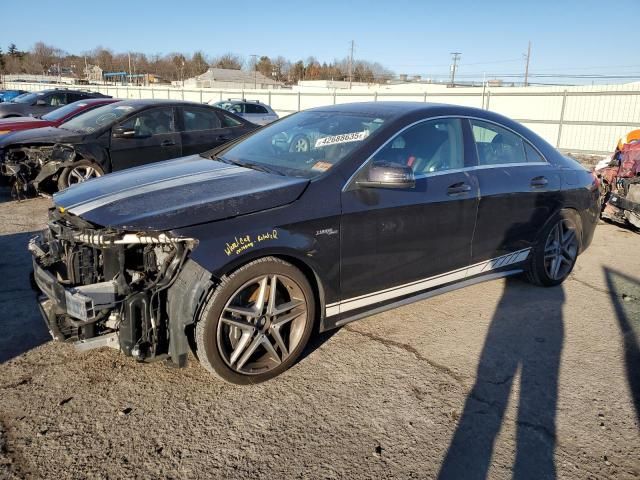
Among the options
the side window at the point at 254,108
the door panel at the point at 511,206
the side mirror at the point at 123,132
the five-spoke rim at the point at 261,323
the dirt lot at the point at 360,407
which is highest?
the side window at the point at 254,108

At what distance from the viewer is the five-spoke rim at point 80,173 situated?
24.1 feet

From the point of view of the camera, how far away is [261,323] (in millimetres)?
3070

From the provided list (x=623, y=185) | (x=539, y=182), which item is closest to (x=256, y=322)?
(x=539, y=182)

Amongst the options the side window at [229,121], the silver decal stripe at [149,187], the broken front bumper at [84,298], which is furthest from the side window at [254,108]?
the broken front bumper at [84,298]

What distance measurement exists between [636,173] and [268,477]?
Result: 7.06 meters

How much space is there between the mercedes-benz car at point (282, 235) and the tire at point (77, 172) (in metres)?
3.89

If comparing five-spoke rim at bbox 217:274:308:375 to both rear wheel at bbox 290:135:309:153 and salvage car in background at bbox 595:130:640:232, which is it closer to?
rear wheel at bbox 290:135:309:153

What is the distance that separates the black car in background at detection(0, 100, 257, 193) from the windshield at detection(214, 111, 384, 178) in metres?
3.90

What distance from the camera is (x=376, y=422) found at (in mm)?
2805

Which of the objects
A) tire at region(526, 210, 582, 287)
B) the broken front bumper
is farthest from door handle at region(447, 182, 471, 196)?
the broken front bumper

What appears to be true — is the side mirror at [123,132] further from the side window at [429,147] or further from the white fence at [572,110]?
the white fence at [572,110]

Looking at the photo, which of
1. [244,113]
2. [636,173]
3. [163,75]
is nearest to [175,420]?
[636,173]

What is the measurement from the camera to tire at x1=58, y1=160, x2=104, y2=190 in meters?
7.25

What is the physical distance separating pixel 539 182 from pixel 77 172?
6171mm
